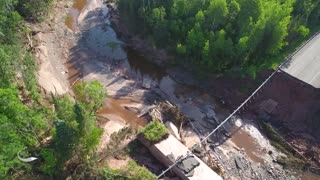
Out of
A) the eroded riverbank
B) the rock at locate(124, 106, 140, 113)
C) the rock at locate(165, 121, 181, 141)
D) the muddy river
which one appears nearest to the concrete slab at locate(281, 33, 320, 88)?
the eroded riverbank

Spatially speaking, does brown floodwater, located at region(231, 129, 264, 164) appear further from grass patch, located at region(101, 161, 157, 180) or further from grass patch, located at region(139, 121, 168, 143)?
grass patch, located at region(101, 161, 157, 180)

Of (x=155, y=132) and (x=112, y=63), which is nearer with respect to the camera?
(x=155, y=132)

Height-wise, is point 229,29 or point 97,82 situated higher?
point 229,29

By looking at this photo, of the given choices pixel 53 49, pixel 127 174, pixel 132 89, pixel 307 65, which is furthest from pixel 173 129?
pixel 53 49

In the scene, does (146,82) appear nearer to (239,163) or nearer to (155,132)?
(155,132)

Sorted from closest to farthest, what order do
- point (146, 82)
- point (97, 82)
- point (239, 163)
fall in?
point (97, 82) < point (239, 163) < point (146, 82)

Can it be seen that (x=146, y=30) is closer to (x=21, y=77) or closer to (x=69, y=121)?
(x=21, y=77)
